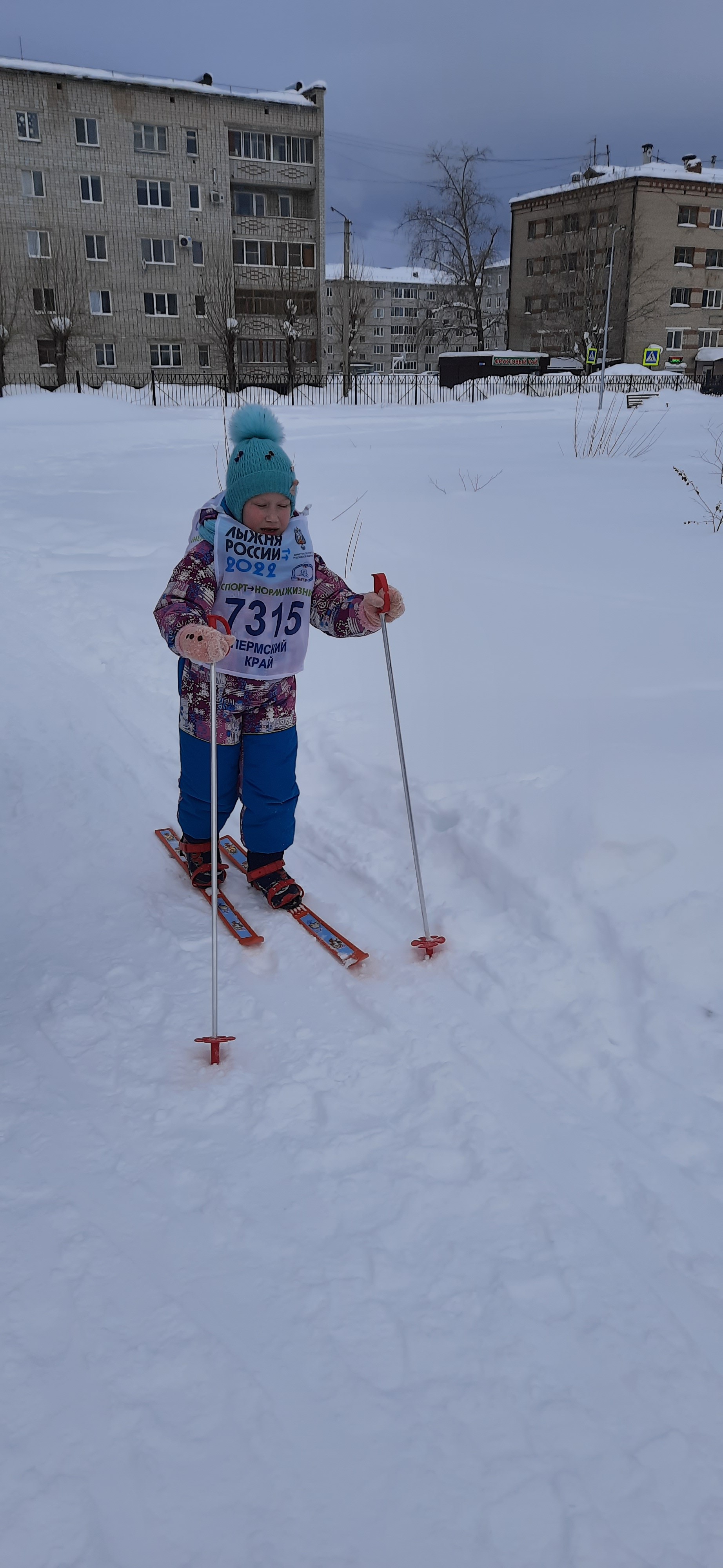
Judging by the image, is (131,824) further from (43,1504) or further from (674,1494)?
(674,1494)

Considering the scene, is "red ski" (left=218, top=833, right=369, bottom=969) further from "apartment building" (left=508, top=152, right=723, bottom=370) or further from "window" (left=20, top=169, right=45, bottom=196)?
"apartment building" (left=508, top=152, right=723, bottom=370)

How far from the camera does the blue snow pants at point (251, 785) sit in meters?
3.33

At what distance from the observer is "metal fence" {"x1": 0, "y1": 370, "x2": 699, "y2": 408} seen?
25953 mm

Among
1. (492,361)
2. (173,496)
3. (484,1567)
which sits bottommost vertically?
(484,1567)

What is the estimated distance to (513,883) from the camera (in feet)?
10.6

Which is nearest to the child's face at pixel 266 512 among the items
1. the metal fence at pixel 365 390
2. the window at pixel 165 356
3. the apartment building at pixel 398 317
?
the metal fence at pixel 365 390

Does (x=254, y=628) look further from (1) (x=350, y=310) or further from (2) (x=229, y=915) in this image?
(1) (x=350, y=310)

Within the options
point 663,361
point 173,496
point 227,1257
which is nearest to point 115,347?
point 663,361

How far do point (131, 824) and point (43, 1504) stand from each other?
274 cm

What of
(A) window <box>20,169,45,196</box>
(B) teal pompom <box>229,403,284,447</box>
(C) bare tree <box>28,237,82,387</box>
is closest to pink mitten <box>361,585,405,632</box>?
(B) teal pompom <box>229,403,284,447</box>

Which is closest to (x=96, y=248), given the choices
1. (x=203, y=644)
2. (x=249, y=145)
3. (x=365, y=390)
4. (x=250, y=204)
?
(x=250, y=204)

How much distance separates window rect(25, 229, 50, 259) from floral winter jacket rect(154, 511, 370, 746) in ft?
121

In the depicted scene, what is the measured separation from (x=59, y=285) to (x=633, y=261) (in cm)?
2645

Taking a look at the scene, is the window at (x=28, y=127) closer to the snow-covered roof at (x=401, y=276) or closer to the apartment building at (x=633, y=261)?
the apartment building at (x=633, y=261)
